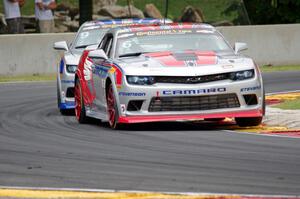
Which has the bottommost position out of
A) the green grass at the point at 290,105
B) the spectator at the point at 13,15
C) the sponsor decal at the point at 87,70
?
the spectator at the point at 13,15

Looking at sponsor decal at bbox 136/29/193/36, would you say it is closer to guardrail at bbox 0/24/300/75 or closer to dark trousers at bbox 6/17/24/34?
guardrail at bbox 0/24/300/75

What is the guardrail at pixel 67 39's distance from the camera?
28.6 m

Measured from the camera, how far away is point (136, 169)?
10570 mm

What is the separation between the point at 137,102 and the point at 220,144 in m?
2.03

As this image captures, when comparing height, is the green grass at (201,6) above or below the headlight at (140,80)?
below

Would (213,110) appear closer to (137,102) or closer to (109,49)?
(137,102)

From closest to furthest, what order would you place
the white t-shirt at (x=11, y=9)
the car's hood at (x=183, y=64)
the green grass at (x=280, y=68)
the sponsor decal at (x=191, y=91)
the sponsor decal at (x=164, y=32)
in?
the sponsor decal at (x=191, y=91) → the car's hood at (x=183, y=64) → the sponsor decal at (x=164, y=32) → the green grass at (x=280, y=68) → the white t-shirt at (x=11, y=9)

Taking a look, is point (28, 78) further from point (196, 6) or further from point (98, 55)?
point (98, 55)

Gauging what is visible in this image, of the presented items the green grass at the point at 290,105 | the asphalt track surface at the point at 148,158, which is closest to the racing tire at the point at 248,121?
the asphalt track surface at the point at 148,158

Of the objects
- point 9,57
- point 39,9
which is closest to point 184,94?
point 9,57

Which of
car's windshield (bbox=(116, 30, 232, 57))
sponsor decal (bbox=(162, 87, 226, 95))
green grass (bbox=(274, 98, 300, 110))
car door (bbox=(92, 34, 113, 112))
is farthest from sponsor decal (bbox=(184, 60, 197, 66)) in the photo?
green grass (bbox=(274, 98, 300, 110))

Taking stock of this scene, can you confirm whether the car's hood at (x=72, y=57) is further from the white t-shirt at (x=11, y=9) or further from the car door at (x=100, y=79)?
the white t-shirt at (x=11, y=9)

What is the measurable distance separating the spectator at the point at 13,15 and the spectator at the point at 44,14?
66 cm

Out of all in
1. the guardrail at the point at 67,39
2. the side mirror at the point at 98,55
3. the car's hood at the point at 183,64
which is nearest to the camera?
the car's hood at the point at 183,64
